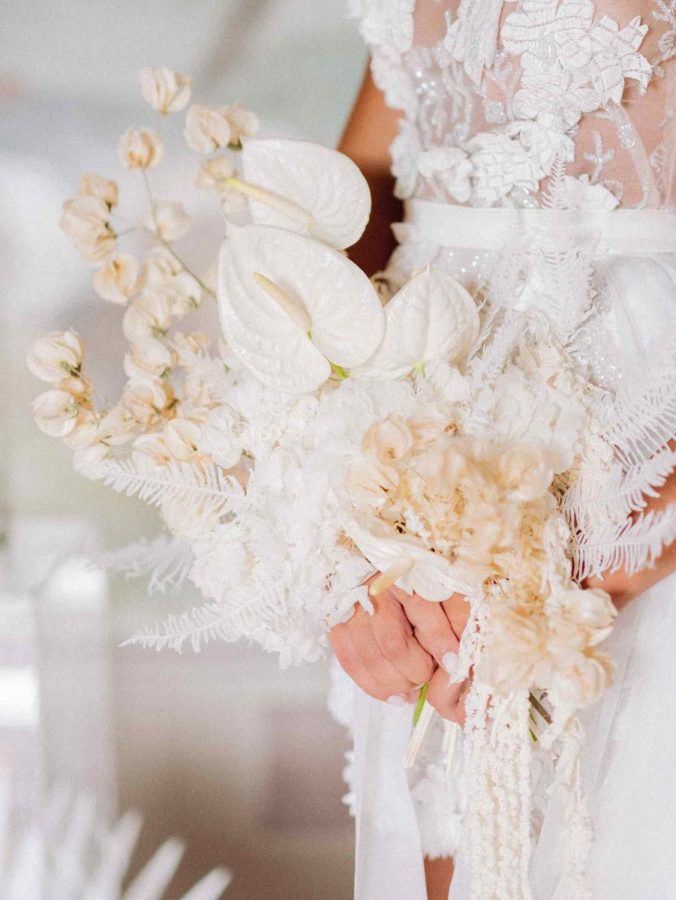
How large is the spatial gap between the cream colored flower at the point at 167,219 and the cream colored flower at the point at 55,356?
20cm

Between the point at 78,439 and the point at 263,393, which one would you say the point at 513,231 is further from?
the point at 78,439

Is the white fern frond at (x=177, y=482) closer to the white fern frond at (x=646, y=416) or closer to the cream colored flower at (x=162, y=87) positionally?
the white fern frond at (x=646, y=416)

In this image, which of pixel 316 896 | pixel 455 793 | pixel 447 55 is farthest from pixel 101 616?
pixel 447 55

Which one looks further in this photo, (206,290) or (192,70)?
(192,70)

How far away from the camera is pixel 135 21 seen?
1.20 metres

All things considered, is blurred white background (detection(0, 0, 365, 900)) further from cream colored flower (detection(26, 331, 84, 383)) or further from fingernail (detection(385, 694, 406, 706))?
fingernail (detection(385, 694, 406, 706))

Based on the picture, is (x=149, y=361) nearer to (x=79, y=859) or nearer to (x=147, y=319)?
(x=147, y=319)

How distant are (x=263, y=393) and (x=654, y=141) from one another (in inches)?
14.7

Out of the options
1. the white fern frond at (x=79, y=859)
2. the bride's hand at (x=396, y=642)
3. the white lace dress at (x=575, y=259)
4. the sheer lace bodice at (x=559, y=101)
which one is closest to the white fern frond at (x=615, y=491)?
the white lace dress at (x=575, y=259)

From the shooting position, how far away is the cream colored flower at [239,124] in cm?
82

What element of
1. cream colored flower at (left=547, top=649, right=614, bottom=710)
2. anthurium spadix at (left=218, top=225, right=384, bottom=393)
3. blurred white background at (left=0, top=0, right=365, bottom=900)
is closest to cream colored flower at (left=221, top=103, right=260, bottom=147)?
anthurium spadix at (left=218, top=225, right=384, bottom=393)

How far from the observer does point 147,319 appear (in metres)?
0.81

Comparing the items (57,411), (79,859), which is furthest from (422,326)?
(79,859)

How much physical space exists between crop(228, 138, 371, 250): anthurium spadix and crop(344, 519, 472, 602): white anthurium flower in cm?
24
